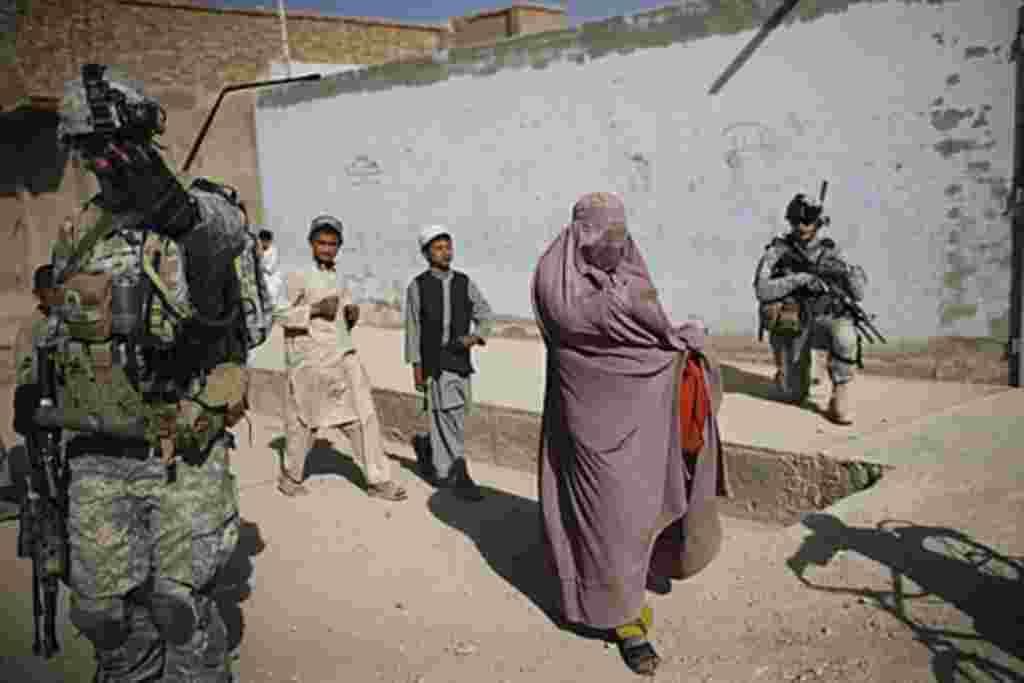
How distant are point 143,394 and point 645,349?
71.1 inches

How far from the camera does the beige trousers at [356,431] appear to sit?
18.6 feet

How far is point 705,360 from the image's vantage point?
358cm

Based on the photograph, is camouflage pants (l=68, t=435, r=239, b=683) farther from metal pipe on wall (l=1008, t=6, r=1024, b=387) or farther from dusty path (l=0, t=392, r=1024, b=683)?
metal pipe on wall (l=1008, t=6, r=1024, b=387)

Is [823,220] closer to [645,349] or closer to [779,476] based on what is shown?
[779,476]

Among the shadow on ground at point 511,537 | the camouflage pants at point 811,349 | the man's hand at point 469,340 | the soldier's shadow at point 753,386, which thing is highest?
the man's hand at point 469,340

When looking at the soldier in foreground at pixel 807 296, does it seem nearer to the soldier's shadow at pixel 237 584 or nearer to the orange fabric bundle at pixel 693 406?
the orange fabric bundle at pixel 693 406

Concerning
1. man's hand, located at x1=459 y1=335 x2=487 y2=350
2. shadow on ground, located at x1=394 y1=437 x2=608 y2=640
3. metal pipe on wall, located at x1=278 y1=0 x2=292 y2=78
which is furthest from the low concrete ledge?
metal pipe on wall, located at x1=278 y1=0 x2=292 y2=78

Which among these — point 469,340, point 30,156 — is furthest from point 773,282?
point 30,156

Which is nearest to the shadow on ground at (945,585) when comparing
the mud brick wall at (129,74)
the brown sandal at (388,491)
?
the brown sandal at (388,491)

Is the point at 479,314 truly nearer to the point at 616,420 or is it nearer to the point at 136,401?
the point at 616,420

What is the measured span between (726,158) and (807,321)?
2.98 m

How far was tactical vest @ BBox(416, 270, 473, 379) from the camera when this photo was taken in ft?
18.1

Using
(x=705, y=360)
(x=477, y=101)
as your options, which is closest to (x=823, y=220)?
(x=705, y=360)

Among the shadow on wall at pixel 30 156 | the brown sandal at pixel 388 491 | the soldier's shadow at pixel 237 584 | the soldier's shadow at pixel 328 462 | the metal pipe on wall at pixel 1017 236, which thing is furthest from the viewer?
the shadow on wall at pixel 30 156
